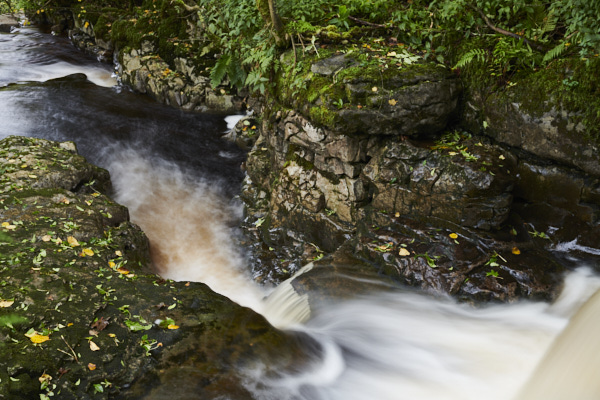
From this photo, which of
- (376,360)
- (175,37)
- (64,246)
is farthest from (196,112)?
(376,360)

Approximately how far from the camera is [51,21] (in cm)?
1736

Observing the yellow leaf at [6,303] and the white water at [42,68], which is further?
the white water at [42,68]

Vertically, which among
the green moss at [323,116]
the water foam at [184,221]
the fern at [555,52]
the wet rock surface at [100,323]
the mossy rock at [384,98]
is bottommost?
the water foam at [184,221]

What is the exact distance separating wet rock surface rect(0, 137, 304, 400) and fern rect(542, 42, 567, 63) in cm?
464

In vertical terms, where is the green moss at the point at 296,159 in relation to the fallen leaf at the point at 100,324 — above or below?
above

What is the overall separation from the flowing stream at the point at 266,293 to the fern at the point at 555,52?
2673mm

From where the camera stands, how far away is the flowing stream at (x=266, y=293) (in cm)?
415

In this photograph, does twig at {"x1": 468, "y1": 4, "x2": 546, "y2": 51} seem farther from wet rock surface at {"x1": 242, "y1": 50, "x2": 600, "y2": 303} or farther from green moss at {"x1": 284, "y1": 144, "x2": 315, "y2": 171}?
green moss at {"x1": 284, "y1": 144, "x2": 315, "y2": 171}

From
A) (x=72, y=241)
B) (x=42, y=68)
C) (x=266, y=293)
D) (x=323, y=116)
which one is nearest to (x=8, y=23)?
(x=42, y=68)

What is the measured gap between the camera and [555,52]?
517 centimetres

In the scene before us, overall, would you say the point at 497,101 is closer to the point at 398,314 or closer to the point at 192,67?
the point at 398,314

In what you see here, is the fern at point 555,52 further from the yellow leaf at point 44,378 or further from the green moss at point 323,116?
the yellow leaf at point 44,378

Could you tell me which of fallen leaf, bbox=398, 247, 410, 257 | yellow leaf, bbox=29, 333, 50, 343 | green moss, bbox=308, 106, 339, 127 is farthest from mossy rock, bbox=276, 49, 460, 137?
yellow leaf, bbox=29, 333, 50, 343

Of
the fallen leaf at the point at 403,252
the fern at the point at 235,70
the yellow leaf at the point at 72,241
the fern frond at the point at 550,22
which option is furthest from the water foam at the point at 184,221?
the fern frond at the point at 550,22
